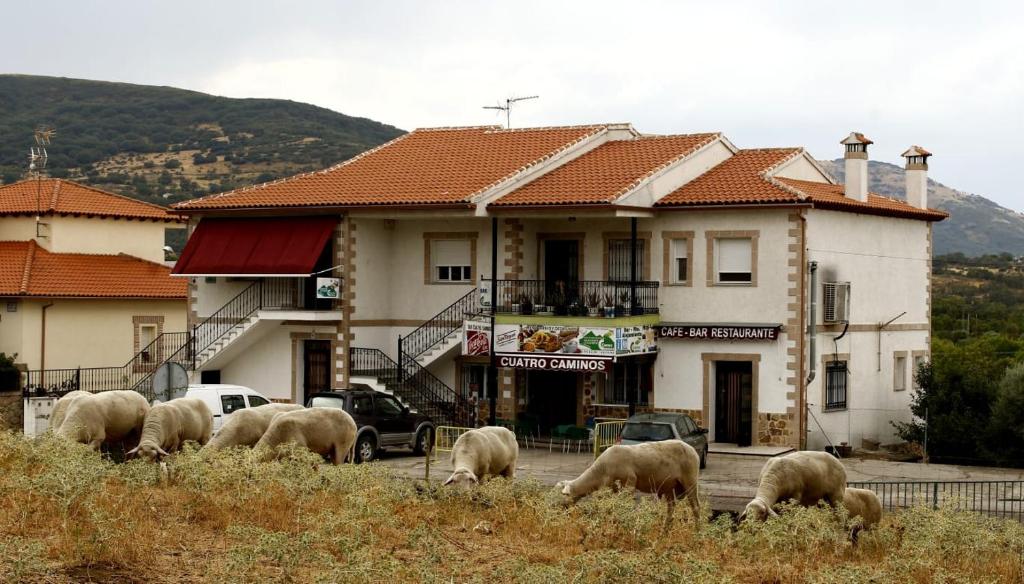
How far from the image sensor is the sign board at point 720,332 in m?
33.6

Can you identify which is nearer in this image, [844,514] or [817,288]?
[844,514]

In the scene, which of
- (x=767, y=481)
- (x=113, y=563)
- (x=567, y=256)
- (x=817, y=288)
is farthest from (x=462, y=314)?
(x=113, y=563)

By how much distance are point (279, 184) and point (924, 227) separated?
18.4 metres

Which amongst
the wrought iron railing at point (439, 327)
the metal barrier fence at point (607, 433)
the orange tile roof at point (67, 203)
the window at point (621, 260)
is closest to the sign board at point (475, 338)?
the wrought iron railing at point (439, 327)

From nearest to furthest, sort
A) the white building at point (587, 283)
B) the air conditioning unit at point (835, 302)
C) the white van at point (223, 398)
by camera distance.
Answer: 1. the white van at point (223, 398)
2. the white building at point (587, 283)
3. the air conditioning unit at point (835, 302)

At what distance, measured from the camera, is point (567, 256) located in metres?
36.9

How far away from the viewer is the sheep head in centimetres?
2139

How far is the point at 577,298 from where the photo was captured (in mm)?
34938

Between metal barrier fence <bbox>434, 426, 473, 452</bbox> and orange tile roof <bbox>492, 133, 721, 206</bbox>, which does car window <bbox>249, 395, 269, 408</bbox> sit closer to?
metal barrier fence <bbox>434, 426, 473, 452</bbox>

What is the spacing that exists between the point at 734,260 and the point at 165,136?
296 feet

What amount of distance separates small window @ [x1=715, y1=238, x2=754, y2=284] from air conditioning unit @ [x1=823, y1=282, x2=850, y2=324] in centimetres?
199

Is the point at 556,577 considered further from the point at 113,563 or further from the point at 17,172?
the point at 17,172

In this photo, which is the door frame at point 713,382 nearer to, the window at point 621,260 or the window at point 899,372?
the window at point 621,260

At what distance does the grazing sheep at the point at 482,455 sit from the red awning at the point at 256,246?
13099mm
